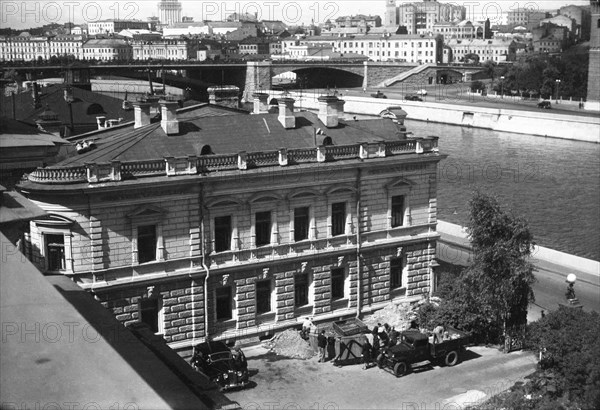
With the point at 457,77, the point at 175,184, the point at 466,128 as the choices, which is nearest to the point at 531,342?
the point at 175,184

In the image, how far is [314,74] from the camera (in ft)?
398

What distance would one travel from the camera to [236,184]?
1933cm

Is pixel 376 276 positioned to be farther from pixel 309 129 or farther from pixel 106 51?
pixel 106 51

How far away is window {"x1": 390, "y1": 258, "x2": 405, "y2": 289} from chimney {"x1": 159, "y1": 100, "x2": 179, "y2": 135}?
6548 millimetres

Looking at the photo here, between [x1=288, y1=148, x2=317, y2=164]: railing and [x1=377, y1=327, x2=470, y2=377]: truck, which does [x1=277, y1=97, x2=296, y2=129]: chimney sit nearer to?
[x1=288, y1=148, x2=317, y2=164]: railing

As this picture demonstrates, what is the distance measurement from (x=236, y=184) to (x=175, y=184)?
151cm

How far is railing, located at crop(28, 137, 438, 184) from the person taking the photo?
17.6 meters

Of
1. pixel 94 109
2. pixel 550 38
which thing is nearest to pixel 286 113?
pixel 94 109

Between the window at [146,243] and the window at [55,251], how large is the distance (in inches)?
63.3

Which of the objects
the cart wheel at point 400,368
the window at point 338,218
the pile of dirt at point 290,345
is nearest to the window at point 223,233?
the pile of dirt at point 290,345

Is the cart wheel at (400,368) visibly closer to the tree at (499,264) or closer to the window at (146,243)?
the tree at (499,264)

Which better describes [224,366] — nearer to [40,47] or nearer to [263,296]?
[263,296]

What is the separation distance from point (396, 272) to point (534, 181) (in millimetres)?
26971

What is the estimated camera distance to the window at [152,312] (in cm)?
1850
